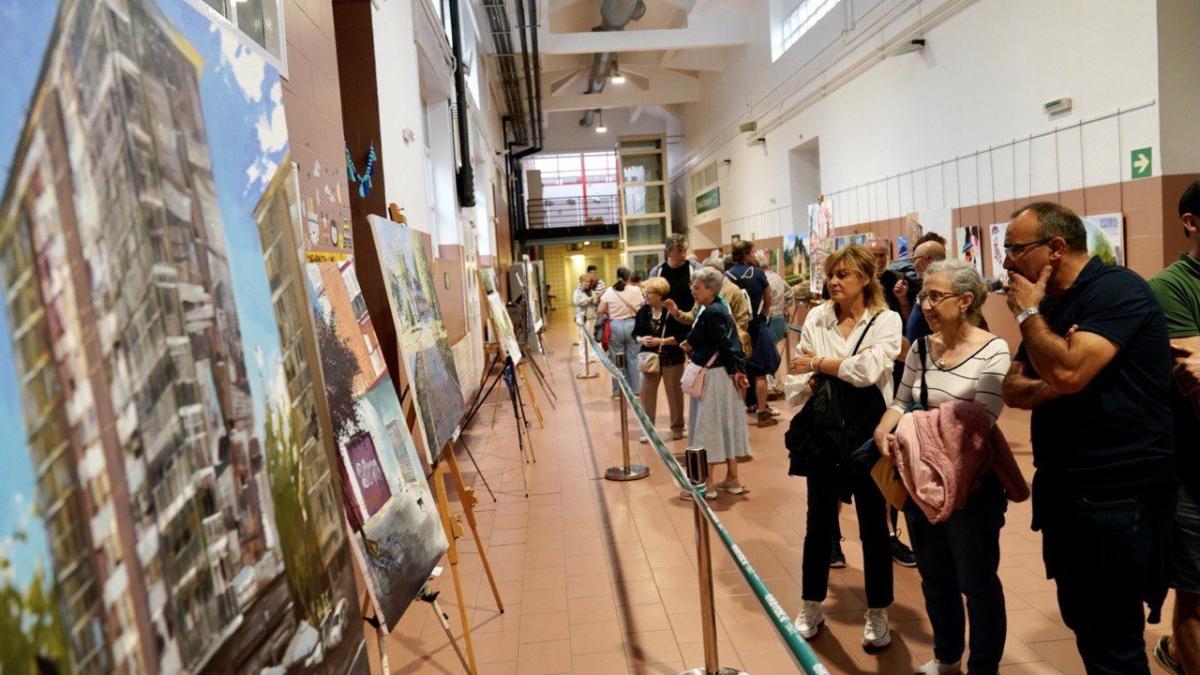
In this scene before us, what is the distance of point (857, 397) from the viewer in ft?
10.8

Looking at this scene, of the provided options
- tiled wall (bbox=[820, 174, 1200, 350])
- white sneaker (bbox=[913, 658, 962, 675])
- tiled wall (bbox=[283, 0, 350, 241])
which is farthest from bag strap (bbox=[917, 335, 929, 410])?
tiled wall (bbox=[820, 174, 1200, 350])

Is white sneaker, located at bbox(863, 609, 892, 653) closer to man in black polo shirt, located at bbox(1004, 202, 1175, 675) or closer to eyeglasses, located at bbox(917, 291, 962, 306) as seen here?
man in black polo shirt, located at bbox(1004, 202, 1175, 675)

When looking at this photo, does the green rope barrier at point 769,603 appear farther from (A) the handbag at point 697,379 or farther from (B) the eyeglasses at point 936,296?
(A) the handbag at point 697,379

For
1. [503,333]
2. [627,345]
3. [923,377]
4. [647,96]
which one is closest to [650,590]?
[923,377]

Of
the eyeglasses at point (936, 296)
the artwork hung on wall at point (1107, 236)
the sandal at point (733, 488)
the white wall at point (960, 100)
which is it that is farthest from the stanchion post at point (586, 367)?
the eyeglasses at point (936, 296)

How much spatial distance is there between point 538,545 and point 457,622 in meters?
1.05

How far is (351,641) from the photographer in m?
1.52

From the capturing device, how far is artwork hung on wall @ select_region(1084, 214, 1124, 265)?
6195mm

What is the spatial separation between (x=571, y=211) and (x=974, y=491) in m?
29.3

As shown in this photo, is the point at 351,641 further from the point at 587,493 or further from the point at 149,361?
the point at 587,493

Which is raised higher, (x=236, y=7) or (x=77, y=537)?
(x=236, y=7)

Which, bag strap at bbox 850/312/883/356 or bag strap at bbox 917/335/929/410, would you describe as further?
bag strap at bbox 850/312/883/356

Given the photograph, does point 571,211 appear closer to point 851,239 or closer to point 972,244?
point 851,239

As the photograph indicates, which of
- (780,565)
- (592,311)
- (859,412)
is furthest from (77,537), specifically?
(592,311)
